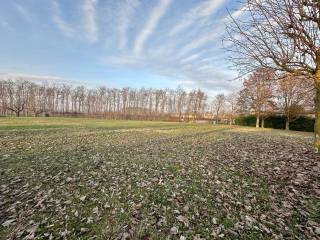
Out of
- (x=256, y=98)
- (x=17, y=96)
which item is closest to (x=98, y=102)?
(x=17, y=96)

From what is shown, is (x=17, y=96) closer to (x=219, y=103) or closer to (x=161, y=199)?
(x=219, y=103)

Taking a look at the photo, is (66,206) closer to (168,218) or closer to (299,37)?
(168,218)

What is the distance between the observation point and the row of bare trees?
224ft

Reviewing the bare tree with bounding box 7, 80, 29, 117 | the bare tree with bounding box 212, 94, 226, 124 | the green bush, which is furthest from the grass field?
the bare tree with bounding box 7, 80, 29, 117

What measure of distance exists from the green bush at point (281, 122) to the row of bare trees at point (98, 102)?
29883 mm

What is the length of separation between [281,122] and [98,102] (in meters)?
64.9

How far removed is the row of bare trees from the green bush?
29.9 metres

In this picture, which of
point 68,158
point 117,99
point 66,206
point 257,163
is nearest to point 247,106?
point 257,163

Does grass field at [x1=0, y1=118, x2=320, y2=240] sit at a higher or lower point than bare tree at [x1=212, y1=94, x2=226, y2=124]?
lower

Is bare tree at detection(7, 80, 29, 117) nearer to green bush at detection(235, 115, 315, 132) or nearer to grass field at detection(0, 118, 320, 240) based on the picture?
green bush at detection(235, 115, 315, 132)

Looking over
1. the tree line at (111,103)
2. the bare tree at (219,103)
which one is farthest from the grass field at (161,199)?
the bare tree at (219,103)

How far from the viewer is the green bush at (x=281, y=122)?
3391 cm

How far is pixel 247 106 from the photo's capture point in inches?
1446

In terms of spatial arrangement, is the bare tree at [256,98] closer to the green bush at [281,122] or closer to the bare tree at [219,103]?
the green bush at [281,122]
